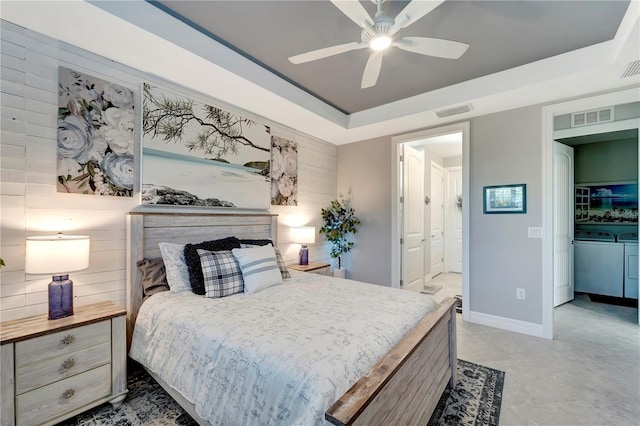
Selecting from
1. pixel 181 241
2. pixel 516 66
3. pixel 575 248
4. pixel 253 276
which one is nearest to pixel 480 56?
pixel 516 66

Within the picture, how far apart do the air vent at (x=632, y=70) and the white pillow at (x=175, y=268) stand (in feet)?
13.2

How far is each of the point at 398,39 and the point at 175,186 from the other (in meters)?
2.23

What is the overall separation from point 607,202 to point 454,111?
342cm

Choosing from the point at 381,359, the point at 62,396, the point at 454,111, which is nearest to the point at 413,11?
the point at 381,359

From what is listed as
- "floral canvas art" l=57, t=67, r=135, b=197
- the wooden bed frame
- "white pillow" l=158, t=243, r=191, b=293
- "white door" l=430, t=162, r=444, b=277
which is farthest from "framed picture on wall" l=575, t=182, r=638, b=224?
"floral canvas art" l=57, t=67, r=135, b=197

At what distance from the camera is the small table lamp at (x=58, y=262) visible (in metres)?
1.66

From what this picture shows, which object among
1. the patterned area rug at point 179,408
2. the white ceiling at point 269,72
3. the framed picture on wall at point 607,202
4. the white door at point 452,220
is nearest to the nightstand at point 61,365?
the patterned area rug at point 179,408

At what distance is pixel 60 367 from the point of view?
1682 mm

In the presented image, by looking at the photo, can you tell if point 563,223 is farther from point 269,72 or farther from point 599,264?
point 269,72

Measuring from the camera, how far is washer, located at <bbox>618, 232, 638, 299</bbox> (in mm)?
3923

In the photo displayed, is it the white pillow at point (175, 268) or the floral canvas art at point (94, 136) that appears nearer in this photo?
the floral canvas art at point (94, 136)

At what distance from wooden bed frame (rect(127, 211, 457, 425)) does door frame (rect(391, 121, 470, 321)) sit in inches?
57.5

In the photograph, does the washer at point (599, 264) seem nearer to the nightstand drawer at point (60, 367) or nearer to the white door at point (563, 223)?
the white door at point (563, 223)

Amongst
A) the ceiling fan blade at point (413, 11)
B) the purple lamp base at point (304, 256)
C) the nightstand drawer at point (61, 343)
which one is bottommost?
the nightstand drawer at point (61, 343)
